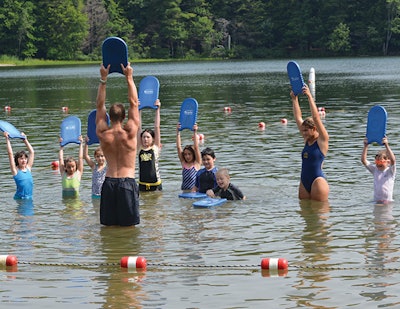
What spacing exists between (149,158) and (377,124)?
421 cm

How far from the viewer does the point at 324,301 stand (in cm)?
939

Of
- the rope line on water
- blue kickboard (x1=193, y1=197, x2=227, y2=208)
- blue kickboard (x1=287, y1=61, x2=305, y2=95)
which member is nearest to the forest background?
blue kickboard (x1=193, y1=197, x2=227, y2=208)

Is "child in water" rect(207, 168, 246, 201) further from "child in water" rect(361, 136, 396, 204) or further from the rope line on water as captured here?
the rope line on water

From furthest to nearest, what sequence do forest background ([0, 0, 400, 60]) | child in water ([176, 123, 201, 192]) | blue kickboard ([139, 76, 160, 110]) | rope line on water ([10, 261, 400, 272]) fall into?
forest background ([0, 0, 400, 60]), child in water ([176, 123, 201, 192]), blue kickboard ([139, 76, 160, 110]), rope line on water ([10, 261, 400, 272])

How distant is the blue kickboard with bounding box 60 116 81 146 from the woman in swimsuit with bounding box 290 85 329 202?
4072 millimetres

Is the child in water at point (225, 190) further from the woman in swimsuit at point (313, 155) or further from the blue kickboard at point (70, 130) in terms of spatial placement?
the blue kickboard at point (70, 130)

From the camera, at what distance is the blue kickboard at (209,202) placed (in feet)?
48.6

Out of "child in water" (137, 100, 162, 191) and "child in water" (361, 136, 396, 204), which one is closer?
"child in water" (361, 136, 396, 204)

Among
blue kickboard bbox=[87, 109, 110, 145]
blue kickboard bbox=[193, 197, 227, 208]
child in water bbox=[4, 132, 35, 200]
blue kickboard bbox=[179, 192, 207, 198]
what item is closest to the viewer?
blue kickboard bbox=[193, 197, 227, 208]

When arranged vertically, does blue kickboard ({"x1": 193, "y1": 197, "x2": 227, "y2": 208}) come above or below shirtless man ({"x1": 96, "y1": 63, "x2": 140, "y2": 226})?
below

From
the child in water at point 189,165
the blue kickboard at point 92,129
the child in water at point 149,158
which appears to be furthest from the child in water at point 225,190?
the blue kickboard at point 92,129

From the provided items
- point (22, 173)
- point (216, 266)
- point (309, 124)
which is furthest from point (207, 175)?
point (216, 266)

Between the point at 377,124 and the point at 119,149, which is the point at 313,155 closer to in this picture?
the point at 377,124

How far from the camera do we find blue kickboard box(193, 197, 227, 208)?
14828 mm
